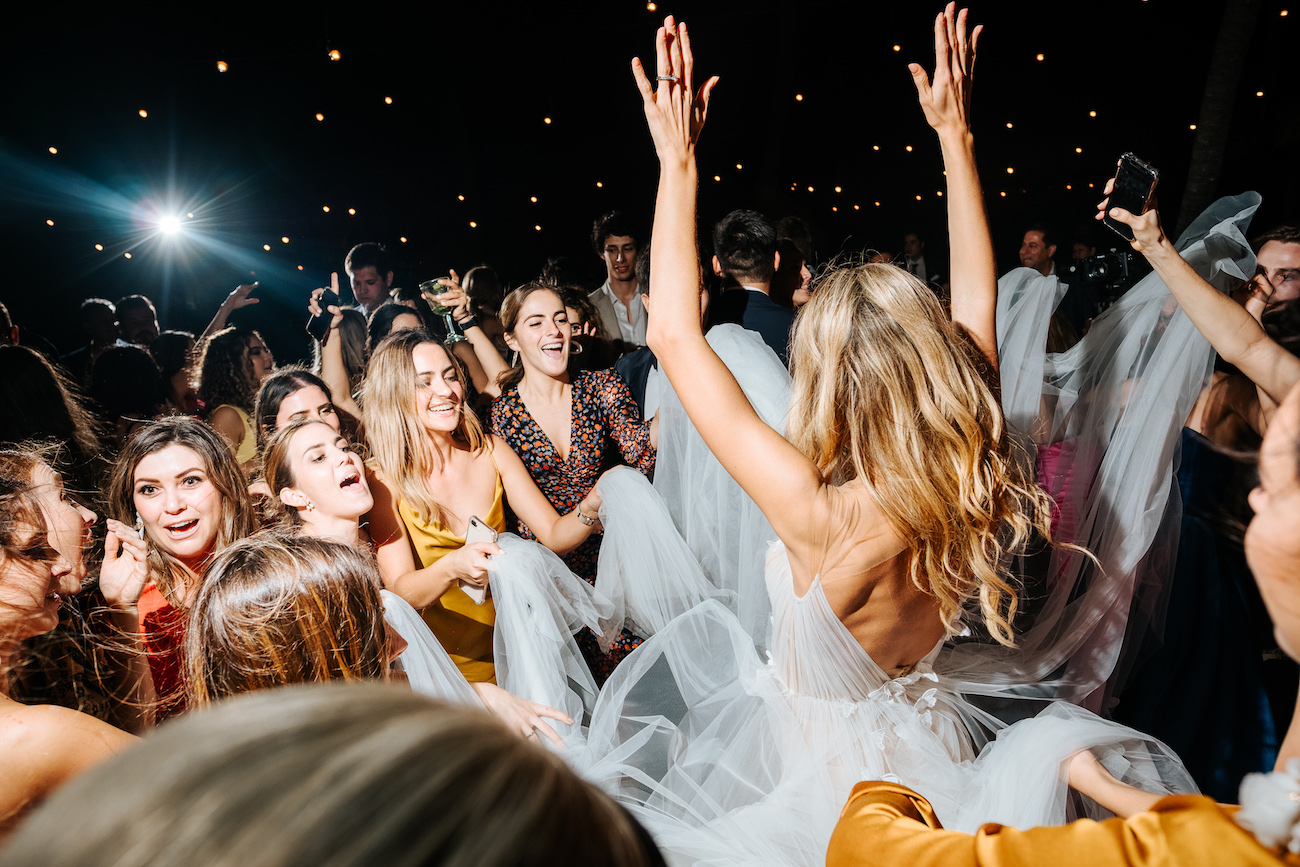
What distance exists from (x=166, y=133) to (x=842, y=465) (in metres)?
7.56

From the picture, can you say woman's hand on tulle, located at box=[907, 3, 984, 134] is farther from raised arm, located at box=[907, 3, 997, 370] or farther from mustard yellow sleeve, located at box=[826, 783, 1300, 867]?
mustard yellow sleeve, located at box=[826, 783, 1300, 867]

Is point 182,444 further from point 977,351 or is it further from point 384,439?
point 977,351

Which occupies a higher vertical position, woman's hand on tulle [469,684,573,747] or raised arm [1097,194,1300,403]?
raised arm [1097,194,1300,403]

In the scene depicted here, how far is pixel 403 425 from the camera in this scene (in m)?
2.46

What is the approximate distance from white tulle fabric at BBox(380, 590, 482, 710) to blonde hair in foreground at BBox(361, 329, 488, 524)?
0.74m

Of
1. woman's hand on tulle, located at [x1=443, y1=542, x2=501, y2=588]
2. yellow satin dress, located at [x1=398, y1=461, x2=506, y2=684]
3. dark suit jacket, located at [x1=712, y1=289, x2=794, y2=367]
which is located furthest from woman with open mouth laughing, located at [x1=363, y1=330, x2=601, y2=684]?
→ dark suit jacket, located at [x1=712, y1=289, x2=794, y2=367]

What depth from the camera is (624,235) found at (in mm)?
4180

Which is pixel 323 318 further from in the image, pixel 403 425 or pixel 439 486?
pixel 439 486

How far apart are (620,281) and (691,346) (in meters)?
3.07

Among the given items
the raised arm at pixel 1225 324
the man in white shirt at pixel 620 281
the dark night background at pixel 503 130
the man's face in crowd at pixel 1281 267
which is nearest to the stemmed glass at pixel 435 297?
the man in white shirt at pixel 620 281

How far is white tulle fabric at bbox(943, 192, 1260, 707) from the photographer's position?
5.76 ft

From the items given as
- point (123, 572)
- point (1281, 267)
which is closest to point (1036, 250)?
point (1281, 267)

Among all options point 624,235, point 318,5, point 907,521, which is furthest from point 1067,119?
point 907,521

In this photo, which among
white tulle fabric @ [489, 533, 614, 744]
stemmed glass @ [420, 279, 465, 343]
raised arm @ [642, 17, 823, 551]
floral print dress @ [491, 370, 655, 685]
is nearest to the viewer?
raised arm @ [642, 17, 823, 551]
